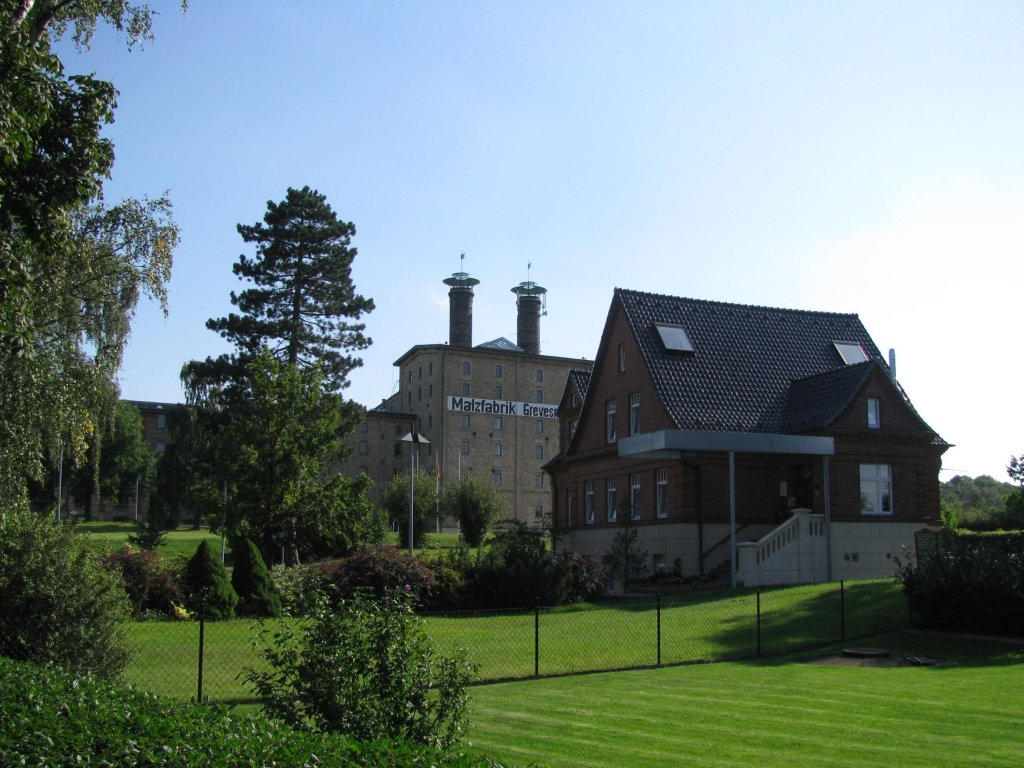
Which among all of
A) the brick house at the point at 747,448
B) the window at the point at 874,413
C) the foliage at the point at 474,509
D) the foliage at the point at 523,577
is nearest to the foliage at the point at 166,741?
the foliage at the point at 523,577

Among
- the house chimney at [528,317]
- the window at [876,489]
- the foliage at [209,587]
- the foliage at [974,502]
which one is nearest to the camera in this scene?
the foliage at [209,587]

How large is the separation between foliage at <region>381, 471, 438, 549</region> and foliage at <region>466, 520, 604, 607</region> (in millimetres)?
31432

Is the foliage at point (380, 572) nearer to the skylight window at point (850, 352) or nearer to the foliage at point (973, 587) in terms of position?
the foliage at point (973, 587)

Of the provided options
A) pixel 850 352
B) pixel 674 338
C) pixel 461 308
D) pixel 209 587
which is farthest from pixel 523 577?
pixel 461 308

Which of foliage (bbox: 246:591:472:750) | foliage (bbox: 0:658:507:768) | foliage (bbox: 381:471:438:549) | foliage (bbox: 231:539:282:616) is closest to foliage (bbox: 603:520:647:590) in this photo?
foliage (bbox: 231:539:282:616)

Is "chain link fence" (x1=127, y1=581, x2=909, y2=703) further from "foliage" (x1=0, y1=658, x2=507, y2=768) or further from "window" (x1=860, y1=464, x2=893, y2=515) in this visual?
"foliage" (x1=0, y1=658, x2=507, y2=768)

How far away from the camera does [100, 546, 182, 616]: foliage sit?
25266 mm

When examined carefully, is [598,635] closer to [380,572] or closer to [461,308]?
[380,572]

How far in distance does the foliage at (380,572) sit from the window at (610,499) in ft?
41.3

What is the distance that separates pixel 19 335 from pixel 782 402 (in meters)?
30.0

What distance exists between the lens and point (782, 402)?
36.7 meters

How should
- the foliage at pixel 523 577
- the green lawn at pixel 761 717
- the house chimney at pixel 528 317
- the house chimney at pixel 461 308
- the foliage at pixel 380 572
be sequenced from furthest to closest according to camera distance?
1. the house chimney at pixel 528 317
2. the house chimney at pixel 461 308
3. the foliage at pixel 523 577
4. the foliage at pixel 380 572
5. the green lawn at pixel 761 717

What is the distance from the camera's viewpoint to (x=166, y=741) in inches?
257

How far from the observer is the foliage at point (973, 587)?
776 inches
